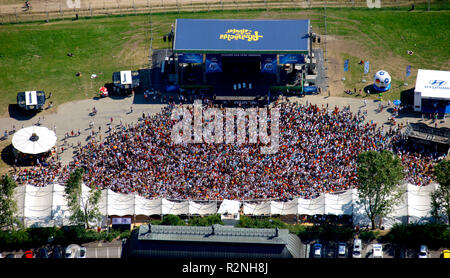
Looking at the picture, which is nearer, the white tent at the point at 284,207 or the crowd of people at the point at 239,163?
the white tent at the point at 284,207

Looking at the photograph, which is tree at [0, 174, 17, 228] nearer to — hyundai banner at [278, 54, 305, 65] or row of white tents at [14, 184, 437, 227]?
row of white tents at [14, 184, 437, 227]

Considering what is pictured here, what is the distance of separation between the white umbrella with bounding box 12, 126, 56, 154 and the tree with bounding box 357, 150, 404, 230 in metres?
55.3

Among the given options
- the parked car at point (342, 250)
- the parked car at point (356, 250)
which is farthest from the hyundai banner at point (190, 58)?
the parked car at point (356, 250)

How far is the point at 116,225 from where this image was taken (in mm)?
145375

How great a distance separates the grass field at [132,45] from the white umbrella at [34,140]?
12931 mm

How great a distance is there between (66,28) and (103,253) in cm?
7239

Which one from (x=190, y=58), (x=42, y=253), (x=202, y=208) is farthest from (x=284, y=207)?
(x=190, y=58)

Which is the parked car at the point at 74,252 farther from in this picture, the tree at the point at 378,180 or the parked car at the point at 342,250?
the tree at the point at 378,180

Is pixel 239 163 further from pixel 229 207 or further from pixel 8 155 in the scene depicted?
pixel 8 155

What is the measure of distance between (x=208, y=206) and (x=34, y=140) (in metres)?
35.2

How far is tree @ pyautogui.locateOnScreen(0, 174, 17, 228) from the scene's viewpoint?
14300 centimetres

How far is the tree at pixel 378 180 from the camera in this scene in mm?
140750
